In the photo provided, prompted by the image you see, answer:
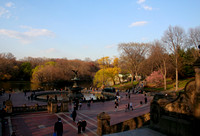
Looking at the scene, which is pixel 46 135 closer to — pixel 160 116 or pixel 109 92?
pixel 160 116

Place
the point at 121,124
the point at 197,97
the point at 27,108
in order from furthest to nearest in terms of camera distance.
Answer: the point at 27,108 < the point at 121,124 < the point at 197,97

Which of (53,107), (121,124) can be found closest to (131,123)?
(121,124)

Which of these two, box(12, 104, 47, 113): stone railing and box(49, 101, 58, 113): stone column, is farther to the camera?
box(49, 101, 58, 113): stone column

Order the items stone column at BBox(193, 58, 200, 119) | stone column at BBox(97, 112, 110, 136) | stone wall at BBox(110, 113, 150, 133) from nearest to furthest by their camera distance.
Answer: stone column at BBox(193, 58, 200, 119) → stone wall at BBox(110, 113, 150, 133) → stone column at BBox(97, 112, 110, 136)

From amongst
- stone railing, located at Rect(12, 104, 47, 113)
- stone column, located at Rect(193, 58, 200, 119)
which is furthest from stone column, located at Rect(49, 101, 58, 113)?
stone column, located at Rect(193, 58, 200, 119)

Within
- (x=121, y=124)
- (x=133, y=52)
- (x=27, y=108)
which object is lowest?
(x=27, y=108)

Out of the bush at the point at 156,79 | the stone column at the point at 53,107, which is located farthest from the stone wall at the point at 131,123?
the bush at the point at 156,79

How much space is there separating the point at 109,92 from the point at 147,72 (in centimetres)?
2359

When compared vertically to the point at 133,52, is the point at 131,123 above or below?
below

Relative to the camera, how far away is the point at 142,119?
10945mm

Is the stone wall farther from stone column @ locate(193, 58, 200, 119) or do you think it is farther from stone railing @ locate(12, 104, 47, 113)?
stone railing @ locate(12, 104, 47, 113)

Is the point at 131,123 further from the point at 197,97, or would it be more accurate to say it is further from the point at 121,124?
the point at 197,97

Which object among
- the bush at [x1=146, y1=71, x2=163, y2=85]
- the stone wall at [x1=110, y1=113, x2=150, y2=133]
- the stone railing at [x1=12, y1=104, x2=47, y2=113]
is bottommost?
the stone railing at [x1=12, y1=104, x2=47, y2=113]

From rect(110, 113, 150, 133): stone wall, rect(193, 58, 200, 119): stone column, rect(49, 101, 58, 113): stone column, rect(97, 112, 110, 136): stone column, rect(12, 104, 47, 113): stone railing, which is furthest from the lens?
rect(49, 101, 58, 113): stone column
